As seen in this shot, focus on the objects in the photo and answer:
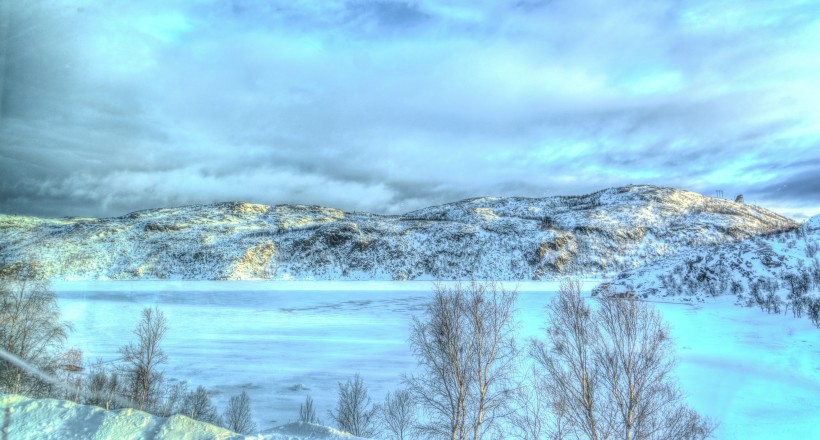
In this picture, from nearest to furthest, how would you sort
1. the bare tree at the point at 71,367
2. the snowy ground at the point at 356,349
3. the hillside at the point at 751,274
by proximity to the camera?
the snowy ground at the point at 356,349 < the bare tree at the point at 71,367 < the hillside at the point at 751,274

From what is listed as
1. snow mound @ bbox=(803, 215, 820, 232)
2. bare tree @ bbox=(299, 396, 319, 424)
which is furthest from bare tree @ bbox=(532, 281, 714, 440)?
snow mound @ bbox=(803, 215, 820, 232)

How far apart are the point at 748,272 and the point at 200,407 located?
4206 centimetres

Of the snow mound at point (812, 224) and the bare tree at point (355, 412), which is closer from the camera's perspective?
the bare tree at point (355, 412)

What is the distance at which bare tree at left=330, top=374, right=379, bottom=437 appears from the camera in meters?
17.8

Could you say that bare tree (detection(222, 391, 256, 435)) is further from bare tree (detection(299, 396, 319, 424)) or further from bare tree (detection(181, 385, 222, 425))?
bare tree (detection(299, 396, 319, 424))

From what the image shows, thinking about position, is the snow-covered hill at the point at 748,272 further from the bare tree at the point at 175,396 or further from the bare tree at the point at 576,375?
the bare tree at the point at 175,396

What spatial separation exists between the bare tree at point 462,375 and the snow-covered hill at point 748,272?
21704 mm

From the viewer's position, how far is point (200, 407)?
18375 mm

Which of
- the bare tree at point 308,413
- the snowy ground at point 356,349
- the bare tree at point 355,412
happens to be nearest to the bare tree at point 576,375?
the snowy ground at point 356,349

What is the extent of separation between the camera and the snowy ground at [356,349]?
18.0m

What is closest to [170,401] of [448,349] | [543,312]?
[448,349]

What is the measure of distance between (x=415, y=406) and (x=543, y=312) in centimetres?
2012

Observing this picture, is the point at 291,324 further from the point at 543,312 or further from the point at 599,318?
the point at 599,318

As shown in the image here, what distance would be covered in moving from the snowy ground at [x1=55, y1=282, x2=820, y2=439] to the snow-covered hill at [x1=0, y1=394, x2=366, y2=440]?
12021mm
